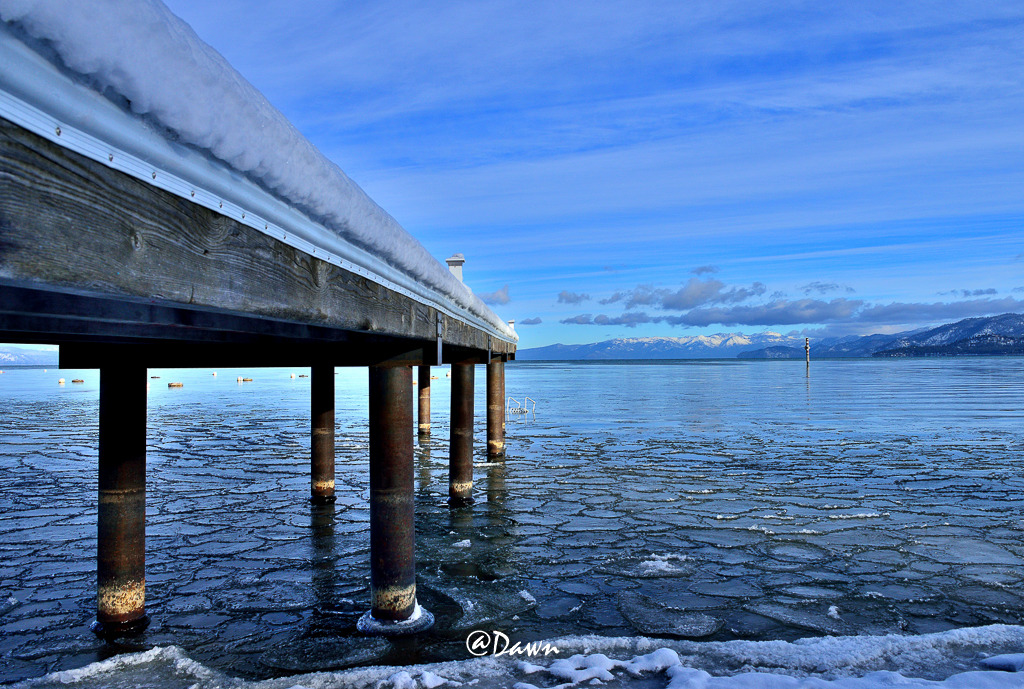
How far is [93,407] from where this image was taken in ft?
91.3

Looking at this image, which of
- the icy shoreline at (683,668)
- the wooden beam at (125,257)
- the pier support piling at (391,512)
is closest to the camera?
the wooden beam at (125,257)

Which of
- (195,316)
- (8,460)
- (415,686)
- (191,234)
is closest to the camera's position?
(191,234)

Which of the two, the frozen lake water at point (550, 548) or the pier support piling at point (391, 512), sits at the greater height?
the pier support piling at point (391, 512)

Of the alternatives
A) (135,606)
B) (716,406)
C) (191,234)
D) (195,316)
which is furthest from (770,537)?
(716,406)

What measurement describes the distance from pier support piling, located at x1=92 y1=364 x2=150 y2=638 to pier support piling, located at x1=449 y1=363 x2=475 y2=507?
4944 millimetres

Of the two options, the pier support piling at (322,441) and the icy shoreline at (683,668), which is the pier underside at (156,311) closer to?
the icy shoreline at (683,668)

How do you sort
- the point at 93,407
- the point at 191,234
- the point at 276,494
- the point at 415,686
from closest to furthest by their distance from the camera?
the point at 191,234
the point at 415,686
the point at 276,494
the point at 93,407

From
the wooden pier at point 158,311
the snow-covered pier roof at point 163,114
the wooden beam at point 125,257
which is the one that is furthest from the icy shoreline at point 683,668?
the snow-covered pier roof at point 163,114

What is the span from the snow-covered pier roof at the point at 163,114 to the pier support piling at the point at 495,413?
11894 millimetres

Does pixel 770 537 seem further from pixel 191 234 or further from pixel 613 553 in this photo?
pixel 191 234

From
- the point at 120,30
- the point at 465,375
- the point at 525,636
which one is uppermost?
the point at 120,30

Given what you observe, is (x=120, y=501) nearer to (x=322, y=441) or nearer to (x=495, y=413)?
(x=322, y=441)

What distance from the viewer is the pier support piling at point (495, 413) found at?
1435cm

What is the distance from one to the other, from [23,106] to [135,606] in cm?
527
